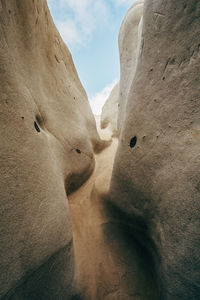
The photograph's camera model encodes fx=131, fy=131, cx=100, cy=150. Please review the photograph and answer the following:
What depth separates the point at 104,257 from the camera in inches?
53.5

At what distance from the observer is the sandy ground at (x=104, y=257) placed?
120cm

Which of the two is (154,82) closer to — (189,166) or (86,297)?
(189,166)

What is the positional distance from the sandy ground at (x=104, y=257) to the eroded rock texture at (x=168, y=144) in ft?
0.78

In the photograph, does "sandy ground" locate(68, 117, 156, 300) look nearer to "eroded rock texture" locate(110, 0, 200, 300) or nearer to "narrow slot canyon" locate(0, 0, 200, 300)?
"narrow slot canyon" locate(0, 0, 200, 300)

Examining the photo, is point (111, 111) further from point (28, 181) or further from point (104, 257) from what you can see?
point (28, 181)

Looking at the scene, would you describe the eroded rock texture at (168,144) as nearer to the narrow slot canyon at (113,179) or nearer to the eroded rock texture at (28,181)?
the narrow slot canyon at (113,179)

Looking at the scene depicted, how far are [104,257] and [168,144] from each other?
51.4 inches

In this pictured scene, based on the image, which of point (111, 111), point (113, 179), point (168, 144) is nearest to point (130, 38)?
point (168, 144)

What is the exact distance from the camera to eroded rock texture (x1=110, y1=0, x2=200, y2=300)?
33.9 inches

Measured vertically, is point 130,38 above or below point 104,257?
above

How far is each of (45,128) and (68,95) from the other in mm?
789

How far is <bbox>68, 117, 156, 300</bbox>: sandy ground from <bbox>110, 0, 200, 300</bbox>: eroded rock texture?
238 millimetres

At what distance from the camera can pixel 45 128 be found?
1.36m

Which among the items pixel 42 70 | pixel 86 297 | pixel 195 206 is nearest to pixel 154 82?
pixel 195 206
